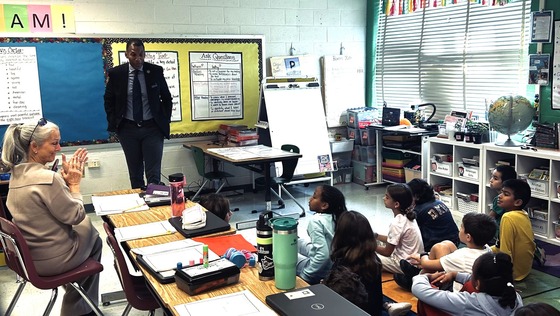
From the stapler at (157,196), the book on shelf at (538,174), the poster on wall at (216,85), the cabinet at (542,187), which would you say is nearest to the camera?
the stapler at (157,196)

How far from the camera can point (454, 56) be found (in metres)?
6.11

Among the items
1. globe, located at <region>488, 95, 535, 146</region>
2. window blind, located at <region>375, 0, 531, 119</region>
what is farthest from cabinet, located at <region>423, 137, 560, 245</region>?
window blind, located at <region>375, 0, 531, 119</region>

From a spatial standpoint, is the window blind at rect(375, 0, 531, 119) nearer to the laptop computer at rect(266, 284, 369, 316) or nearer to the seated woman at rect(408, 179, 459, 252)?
the seated woman at rect(408, 179, 459, 252)

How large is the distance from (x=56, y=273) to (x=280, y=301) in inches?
58.9

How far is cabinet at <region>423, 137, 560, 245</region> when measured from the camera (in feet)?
14.7

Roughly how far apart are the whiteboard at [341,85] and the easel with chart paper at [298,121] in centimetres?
50

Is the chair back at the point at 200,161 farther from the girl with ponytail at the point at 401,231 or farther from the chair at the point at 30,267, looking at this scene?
the chair at the point at 30,267

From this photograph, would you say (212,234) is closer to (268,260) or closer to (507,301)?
(268,260)

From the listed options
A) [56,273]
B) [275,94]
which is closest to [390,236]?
[56,273]

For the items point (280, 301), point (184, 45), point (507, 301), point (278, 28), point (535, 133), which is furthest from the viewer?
point (278, 28)

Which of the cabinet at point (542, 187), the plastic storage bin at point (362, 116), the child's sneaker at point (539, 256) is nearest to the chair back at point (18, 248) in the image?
the child's sneaker at point (539, 256)

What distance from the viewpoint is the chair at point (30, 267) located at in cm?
252

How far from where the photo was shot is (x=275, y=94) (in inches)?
249

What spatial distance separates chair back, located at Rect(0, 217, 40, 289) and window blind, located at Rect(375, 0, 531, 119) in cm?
438
